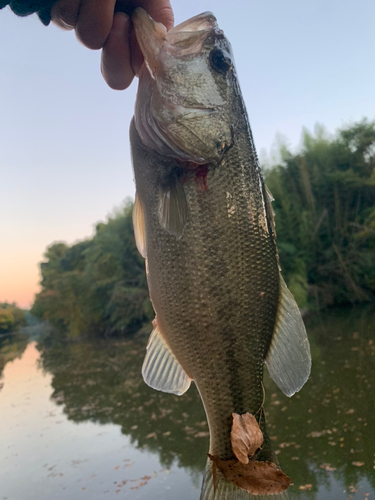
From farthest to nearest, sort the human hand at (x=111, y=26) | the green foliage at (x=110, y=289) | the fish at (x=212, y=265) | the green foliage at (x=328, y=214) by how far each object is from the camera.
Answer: the green foliage at (x=110, y=289), the green foliage at (x=328, y=214), the human hand at (x=111, y=26), the fish at (x=212, y=265)

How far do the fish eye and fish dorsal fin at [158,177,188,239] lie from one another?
23.2 inches

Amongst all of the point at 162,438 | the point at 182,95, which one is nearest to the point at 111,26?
the point at 182,95

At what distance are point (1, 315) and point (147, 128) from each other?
240 ft

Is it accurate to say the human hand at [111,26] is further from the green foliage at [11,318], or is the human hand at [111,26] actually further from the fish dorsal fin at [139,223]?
the green foliage at [11,318]

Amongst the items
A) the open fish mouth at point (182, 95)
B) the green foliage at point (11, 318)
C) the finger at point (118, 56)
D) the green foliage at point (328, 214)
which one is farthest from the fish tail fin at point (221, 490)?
the green foliage at point (11, 318)

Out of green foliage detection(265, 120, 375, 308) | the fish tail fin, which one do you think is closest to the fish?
the fish tail fin

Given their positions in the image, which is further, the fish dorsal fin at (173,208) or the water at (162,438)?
the water at (162,438)

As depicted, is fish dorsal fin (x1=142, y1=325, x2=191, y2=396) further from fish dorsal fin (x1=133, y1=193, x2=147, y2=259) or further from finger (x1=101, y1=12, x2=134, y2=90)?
finger (x1=101, y1=12, x2=134, y2=90)

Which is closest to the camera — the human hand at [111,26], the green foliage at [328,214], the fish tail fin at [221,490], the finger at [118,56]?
the fish tail fin at [221,490]

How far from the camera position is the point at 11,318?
6931cm

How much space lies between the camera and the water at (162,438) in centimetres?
570

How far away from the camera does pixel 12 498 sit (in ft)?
20.1

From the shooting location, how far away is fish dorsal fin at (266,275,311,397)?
61.0 inches

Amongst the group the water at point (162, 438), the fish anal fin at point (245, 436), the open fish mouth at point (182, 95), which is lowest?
the water at point (162, 438)
